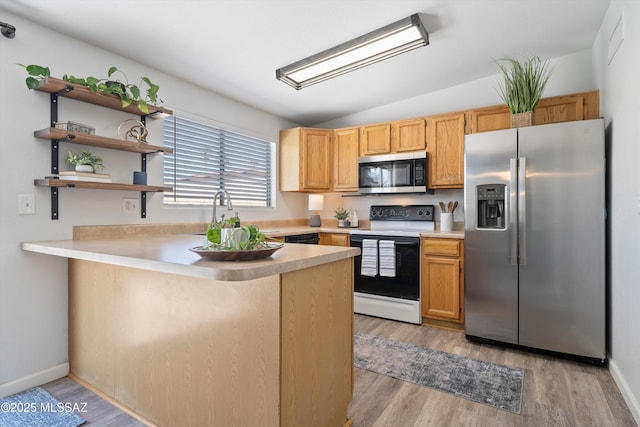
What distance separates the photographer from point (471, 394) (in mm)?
1964

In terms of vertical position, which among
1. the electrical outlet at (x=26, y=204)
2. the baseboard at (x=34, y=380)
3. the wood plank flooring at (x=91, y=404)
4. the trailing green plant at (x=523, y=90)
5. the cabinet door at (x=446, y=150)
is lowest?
the wood plank flooring at (x=91, y=404)

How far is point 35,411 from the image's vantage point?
180 centimetres

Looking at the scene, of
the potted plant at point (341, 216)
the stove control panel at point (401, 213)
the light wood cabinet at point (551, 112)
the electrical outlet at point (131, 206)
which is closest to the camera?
the electrical outlet at point (131, 206)

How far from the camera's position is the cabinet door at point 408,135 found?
3555 mm

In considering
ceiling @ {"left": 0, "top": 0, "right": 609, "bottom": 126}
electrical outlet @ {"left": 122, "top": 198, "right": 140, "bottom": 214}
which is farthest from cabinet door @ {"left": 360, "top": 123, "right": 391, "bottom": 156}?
electrical outlet @ {"left": 122, "top": 198, "right": 140, "bottom": 214}

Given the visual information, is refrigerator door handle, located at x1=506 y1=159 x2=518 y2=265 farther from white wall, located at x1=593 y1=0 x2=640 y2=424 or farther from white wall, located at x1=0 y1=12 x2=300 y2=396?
white wall, located at x1=0 y1=12 x2=300 y2=396

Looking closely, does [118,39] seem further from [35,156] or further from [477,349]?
[477,349]

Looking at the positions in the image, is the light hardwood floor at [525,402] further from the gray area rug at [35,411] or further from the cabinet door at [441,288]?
the gray area rug at [35,411]

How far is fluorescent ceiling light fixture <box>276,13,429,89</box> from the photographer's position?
2.29 meters

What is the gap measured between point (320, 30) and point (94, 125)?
1.77m

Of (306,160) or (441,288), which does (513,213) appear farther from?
(306,160)

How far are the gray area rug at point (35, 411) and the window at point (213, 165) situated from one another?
1.57m

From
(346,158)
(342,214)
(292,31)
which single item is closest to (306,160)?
(346,158)

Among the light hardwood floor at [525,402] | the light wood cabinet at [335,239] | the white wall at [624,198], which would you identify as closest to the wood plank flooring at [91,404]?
the light hardwood floor at [525,402]
